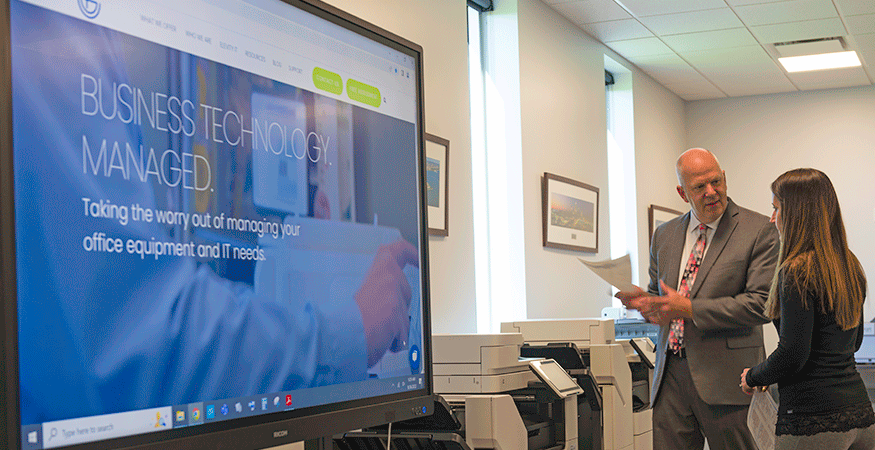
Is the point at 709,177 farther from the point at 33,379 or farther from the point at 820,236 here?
the point at 33,379

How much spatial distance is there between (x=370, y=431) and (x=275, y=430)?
3.25ft

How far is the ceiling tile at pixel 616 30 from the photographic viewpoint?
17.9 ft

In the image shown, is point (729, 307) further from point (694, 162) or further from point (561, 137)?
point (561, 137)

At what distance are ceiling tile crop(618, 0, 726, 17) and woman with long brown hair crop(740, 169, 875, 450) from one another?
3.11 meters

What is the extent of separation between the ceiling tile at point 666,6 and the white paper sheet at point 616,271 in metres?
2.87

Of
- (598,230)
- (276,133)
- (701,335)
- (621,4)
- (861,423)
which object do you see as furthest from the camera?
(598,230)

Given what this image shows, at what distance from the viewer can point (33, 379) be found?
897mm

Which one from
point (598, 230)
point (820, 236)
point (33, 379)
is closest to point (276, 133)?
point (33, 379)

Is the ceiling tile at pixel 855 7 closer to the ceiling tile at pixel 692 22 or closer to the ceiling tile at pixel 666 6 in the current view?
the ceiling tile at pixel 692 22

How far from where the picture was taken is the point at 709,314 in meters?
2.55

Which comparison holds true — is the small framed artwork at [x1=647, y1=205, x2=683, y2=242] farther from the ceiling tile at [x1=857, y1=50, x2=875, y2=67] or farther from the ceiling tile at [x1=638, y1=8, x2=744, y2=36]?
the ceiling tile at [x1=857, y1=50, x2=875, y2=67]

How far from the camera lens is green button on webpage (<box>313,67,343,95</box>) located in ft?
4.52

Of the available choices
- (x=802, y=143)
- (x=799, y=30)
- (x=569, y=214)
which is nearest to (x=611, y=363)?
(x=569, y=214)

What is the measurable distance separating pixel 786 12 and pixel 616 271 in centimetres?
354
